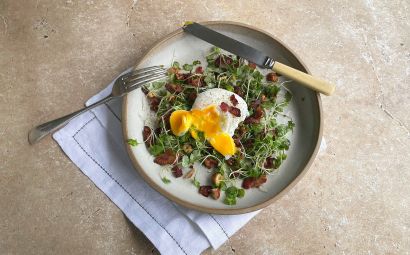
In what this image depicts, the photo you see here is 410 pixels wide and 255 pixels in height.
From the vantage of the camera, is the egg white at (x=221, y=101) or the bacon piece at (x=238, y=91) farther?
the bacon piece at (x=238, y=91)

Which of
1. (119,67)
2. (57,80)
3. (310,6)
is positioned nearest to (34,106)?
(57,80)

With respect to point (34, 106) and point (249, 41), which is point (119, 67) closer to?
point (34, 106)

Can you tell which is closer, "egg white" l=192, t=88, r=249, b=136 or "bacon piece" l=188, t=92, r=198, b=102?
"egg white" l=192, t=88, r=249, b=136

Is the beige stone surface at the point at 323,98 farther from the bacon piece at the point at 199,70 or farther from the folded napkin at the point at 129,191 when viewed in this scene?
the bacon piece at the point at 199,70

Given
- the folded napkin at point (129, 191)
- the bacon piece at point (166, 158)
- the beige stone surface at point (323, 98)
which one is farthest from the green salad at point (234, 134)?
the beige stone surface at point (323, 98)

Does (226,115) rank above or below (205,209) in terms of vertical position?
above

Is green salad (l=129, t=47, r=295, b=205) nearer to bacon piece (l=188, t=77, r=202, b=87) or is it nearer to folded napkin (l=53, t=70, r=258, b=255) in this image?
bacon piece (l=188, t=77, r=202, b=87)

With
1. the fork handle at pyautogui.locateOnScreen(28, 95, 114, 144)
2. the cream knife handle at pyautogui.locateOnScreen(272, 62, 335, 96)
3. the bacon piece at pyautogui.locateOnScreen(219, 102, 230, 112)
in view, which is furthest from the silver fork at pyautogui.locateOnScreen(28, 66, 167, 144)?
the cream knife handle at pyautogui.locateOnScreen(272, 62, 335, 96)
